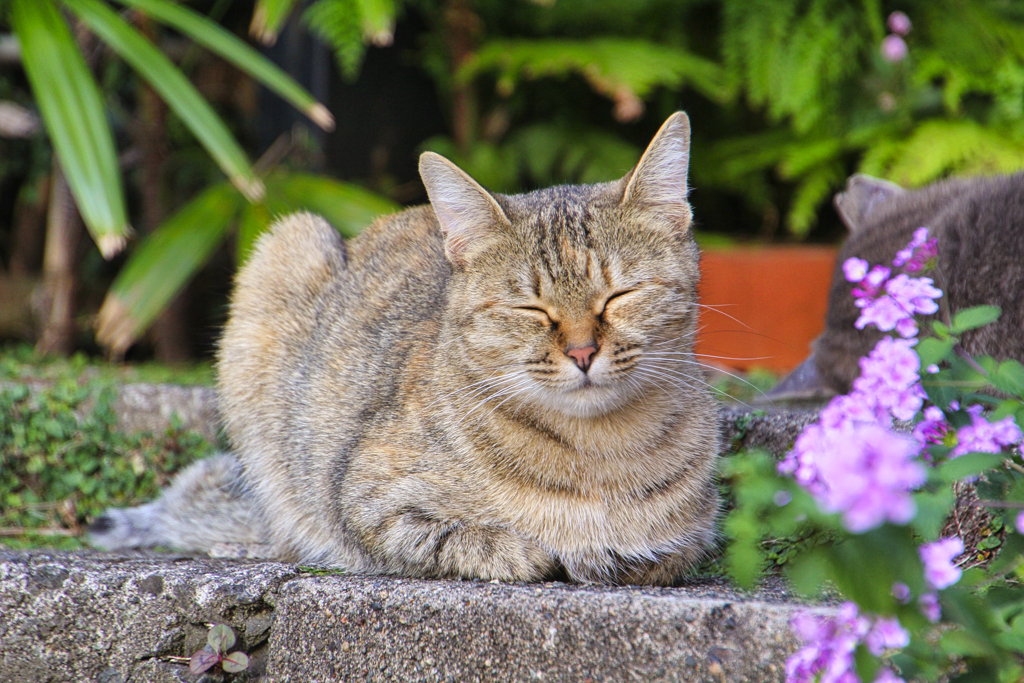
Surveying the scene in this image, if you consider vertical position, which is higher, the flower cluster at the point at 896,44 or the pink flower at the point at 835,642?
the pink flower at the point at 835,642

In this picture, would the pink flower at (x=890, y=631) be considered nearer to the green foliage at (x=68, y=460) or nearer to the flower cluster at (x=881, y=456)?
the flower cluster at (x=881, y=456)

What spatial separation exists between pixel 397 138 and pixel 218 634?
3.90 metres

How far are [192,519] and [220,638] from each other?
0.83 m

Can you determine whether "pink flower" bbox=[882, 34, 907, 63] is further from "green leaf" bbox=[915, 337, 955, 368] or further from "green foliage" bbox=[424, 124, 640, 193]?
"green leaf" bbox=[915, 337, 955, 368]

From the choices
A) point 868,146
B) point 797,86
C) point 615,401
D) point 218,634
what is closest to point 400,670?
point 218,634

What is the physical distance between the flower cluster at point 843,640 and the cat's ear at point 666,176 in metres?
1.25

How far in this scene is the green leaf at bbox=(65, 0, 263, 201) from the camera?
3490 mm

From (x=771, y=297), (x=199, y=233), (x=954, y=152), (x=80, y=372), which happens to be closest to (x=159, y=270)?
(x=199, y=233)

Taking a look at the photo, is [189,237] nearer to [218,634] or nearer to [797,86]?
[218,634]

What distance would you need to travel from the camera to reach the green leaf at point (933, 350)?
1.40 meters

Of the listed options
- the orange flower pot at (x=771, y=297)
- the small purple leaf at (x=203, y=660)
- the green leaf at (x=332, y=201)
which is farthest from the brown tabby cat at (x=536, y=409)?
the orange flower pot at (x=771, y=297)

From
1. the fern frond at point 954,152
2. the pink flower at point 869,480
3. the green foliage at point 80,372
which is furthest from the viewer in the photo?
the fern frond at point 954,152

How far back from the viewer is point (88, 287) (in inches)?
226

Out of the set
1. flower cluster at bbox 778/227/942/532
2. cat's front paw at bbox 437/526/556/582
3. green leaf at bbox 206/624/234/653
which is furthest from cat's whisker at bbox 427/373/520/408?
flower cluster at bbox 778/227/942/532
